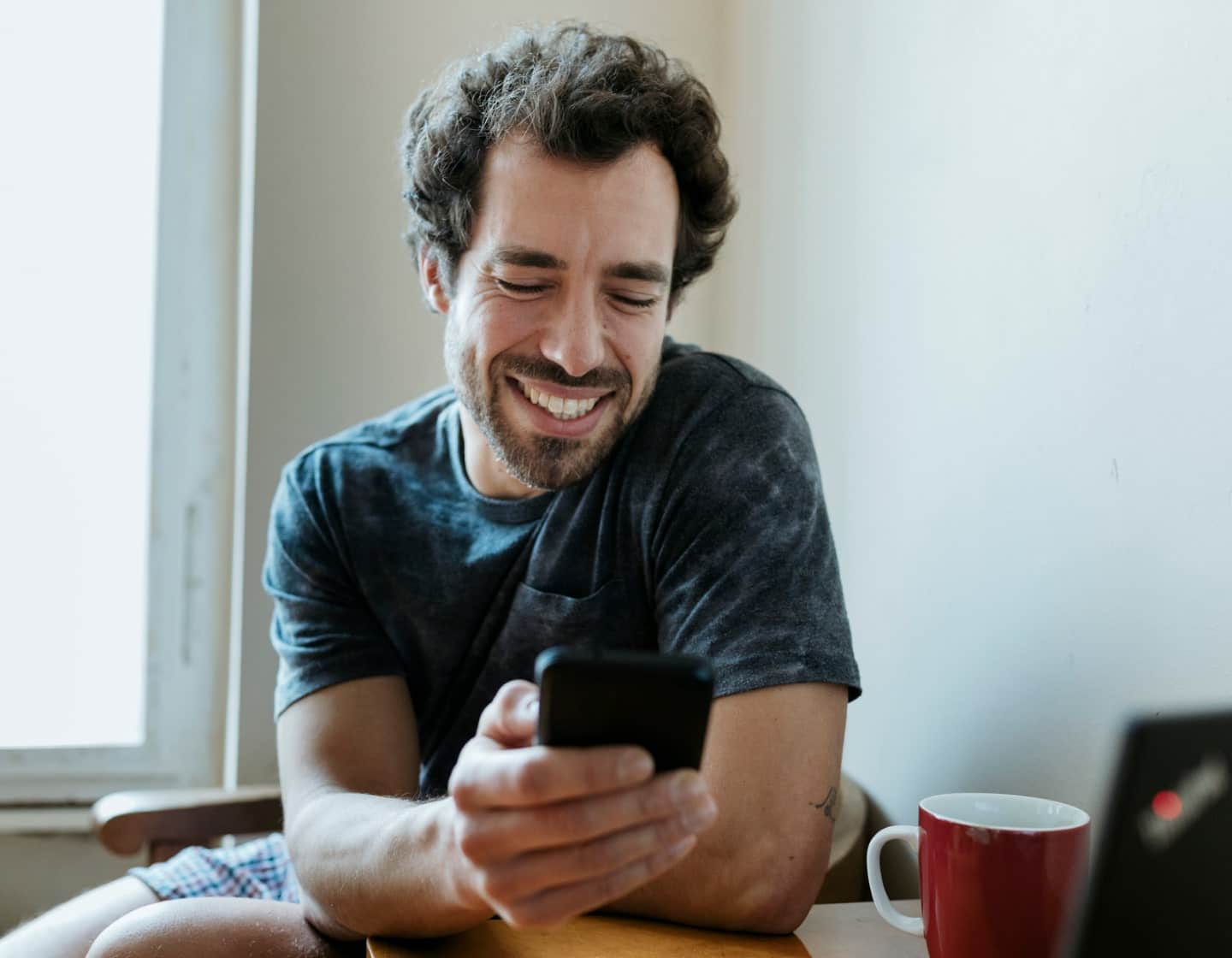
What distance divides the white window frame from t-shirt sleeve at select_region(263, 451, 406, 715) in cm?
61

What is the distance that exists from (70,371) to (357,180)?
0.56 meters

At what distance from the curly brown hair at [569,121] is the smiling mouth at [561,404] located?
0.19 metres

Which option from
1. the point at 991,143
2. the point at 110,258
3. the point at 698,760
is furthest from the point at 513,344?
the point at 110,258

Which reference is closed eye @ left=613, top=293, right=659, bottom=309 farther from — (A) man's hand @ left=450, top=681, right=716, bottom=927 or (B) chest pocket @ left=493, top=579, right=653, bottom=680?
(A) man's hand @ left=450, top=681, right=716, bottom=927

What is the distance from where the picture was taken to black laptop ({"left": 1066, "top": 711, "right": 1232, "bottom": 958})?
395 millimetres

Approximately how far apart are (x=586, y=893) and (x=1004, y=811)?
1.18ft

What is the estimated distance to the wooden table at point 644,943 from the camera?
2.79 feet

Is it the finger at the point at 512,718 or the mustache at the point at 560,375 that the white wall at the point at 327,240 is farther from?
the finger at the point at 512,718

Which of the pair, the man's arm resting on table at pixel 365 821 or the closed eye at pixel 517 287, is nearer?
the man's arm resting on table at pixel 365 821

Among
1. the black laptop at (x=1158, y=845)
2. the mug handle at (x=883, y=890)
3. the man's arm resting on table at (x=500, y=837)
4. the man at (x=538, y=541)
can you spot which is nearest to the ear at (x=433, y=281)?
the man at (x=538, y=541)

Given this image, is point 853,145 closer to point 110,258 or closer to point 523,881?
point 523,881

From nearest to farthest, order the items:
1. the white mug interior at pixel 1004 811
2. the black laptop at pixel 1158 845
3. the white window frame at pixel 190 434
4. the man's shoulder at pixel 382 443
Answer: the black laptop at pixel 1158 845, the white mug interior at pixel 1004 811, the man's shoulder at pixel 382 443, the white window frame at pixel 190 434

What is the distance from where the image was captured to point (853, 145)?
141 centimetres

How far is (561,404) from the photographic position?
1178mm
